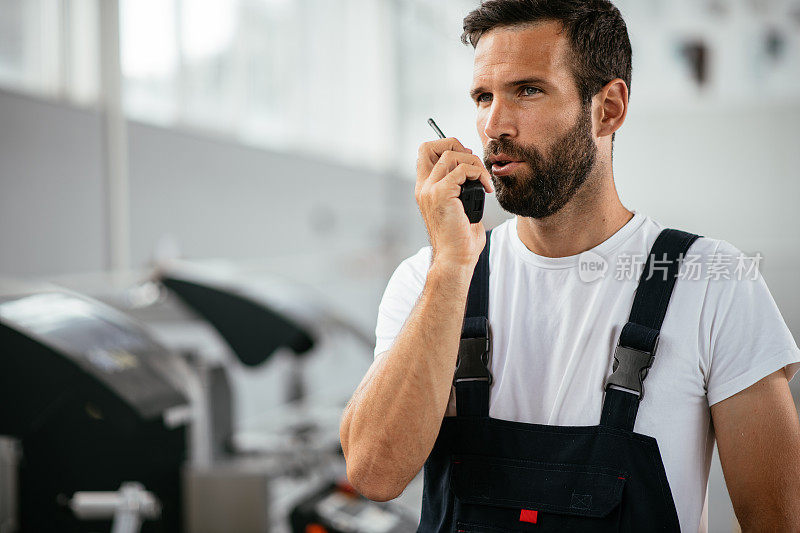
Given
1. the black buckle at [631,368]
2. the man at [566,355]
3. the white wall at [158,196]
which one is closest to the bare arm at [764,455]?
the man at [566,355]

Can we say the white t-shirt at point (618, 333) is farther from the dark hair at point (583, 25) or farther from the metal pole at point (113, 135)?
the metal pole at point (113, 135)

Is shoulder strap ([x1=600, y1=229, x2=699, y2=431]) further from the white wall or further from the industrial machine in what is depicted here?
the white wall

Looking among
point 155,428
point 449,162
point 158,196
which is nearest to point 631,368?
point 449,162

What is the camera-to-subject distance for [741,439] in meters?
0.94

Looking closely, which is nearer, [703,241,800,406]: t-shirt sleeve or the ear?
[703,241,800,406]: t-shirt sleeve

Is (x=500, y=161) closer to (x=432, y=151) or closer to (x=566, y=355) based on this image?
(x=432, y=151)

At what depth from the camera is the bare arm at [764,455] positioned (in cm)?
92

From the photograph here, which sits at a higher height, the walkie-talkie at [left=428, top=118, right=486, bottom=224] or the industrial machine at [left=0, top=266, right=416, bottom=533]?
the walkie-talkie at [left=428, top=118, right=486, bottom=224]

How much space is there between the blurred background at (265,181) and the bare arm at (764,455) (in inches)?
3.1

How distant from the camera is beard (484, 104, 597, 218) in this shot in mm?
1025

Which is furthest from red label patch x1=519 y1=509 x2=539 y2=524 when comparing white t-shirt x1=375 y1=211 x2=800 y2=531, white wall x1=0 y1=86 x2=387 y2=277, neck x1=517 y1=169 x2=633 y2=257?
white wall x1=0 y1=86 x2=387 y2=277

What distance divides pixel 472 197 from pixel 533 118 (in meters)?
0.14

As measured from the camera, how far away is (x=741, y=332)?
959 millimetres

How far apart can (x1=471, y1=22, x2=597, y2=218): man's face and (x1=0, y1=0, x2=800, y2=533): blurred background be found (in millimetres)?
101
